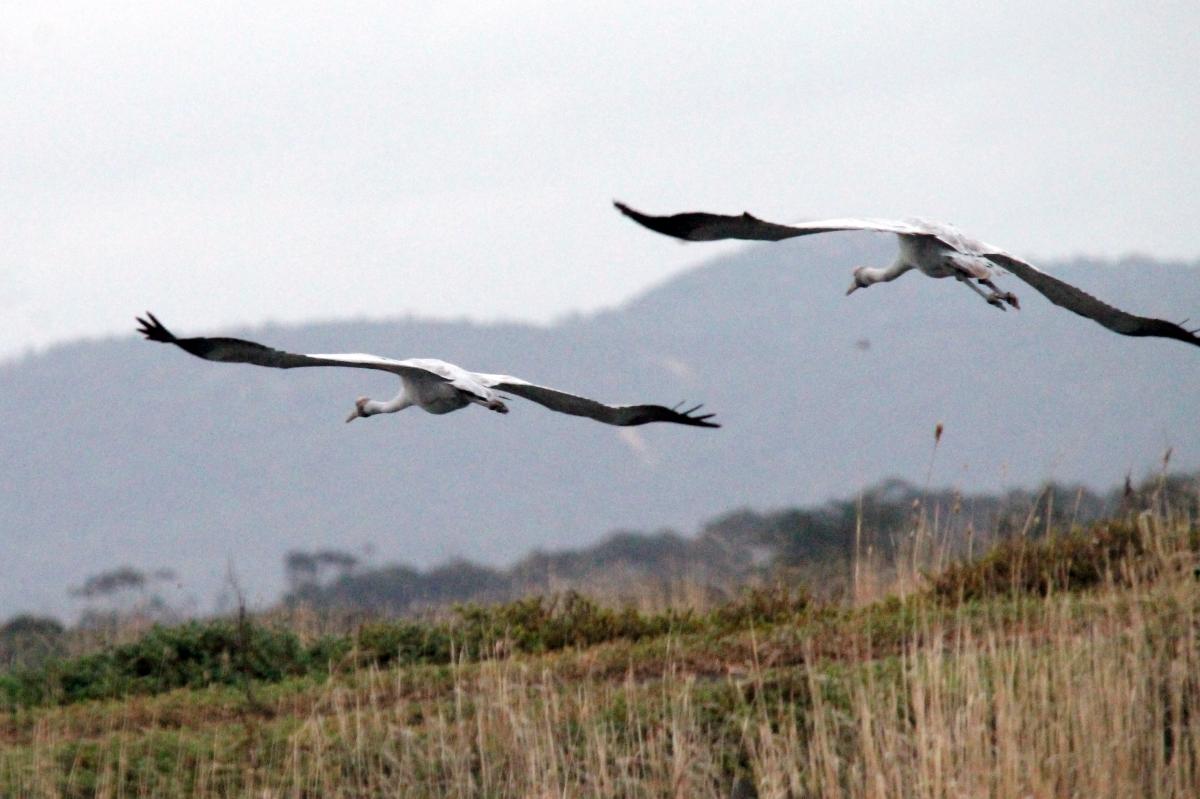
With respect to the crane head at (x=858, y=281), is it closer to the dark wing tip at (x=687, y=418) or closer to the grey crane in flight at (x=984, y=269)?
the grey crane in flight at (x=984, y=269)

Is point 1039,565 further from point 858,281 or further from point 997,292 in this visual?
point 997,292

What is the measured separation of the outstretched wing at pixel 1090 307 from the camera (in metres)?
8.20

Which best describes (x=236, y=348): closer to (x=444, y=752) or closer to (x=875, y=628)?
(x=444, y=752)

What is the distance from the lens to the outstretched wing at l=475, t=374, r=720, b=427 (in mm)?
8195

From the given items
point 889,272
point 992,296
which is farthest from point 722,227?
point 889,272

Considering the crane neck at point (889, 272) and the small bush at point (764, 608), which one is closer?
the crane neck at point (889, 272)

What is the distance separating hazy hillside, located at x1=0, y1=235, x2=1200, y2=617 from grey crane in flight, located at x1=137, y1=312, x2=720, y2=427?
79.9m

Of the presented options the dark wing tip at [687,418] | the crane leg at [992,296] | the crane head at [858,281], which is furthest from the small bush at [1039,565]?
the dark wing tip at [687,418]

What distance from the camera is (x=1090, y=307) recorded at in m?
8.34

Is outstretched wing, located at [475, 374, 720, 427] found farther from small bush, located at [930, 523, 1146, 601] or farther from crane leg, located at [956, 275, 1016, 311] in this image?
small bush, located at [930, 523, 1146, 601]

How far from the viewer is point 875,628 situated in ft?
37.7

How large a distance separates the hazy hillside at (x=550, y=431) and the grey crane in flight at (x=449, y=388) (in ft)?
262

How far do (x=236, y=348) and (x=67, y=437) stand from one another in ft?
380

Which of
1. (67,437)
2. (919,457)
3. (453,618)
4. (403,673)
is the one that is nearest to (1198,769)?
(403,673)
